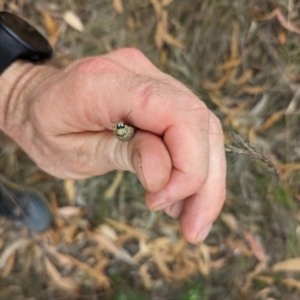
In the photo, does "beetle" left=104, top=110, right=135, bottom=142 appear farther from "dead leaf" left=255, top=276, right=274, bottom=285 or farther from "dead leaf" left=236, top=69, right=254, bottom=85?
"dead leaf" left=255, top=276, right=274, bottom=285

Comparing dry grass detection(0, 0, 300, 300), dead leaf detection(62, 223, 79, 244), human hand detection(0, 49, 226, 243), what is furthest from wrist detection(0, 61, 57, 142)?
dead leaf detection(62, 223, 79, 244)

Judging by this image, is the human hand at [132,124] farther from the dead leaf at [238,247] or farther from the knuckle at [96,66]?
the dead leaf at [238,247]

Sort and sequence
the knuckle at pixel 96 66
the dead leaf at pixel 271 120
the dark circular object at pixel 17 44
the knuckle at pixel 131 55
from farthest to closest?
the dead leaf at pixel 271 120 → the dark circular object at pixel 17 44 → the knuckle at pixel 131 55 → the knuckle at pixel 96 66

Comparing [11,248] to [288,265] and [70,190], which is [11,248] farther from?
[288,265]

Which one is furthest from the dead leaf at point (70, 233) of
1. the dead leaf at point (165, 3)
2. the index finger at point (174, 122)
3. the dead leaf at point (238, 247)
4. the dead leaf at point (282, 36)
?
the dead leaf at point (282, 36)

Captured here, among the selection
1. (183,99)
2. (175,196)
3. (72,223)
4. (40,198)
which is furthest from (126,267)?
(183,99)

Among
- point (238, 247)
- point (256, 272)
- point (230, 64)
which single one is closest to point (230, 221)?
point (238, 247)
